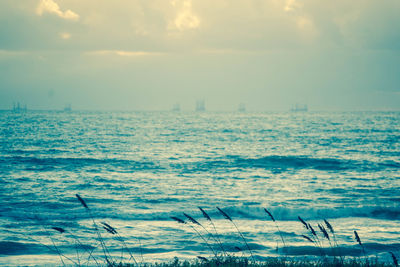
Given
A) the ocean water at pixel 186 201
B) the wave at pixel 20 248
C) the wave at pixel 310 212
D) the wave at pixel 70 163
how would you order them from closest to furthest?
1. the wave at pixel 20 248
2. the ocean water at pixel 186 201
3. the wave at pixel 310 212
4. the wave at pixel 70 163

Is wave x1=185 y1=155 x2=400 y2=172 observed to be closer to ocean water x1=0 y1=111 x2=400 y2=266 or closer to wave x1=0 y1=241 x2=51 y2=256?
ocean water x1=0 y1=111 x2=400 y2=266

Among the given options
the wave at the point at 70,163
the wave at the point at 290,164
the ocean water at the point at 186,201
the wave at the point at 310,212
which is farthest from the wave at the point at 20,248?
the wave at the point at 290,164

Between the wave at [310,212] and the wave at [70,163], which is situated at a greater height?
the wave at [310,212]

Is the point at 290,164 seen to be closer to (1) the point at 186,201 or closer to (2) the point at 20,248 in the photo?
(1) the point at 186,201

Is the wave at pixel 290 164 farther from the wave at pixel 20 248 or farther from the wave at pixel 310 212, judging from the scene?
the wave at pixel 20 248

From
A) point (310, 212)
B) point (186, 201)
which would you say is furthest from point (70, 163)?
point (310, 212)

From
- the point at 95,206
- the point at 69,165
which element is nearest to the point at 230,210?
the point at 95,206

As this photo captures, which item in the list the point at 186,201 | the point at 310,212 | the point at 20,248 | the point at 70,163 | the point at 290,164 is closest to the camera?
the point at 20,248

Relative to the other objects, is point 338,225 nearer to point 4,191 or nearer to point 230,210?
point 230,210

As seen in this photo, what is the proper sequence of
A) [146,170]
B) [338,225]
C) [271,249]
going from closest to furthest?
[271,249] → [338,225] → [146,170]

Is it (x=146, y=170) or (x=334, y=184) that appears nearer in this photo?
(x=334, y=184)

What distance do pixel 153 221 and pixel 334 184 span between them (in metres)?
13.9

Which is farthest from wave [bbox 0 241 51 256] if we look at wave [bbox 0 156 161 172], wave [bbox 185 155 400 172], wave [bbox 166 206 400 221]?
wave [bbox 185 155 400 172]

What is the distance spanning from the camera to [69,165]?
31.4 m
